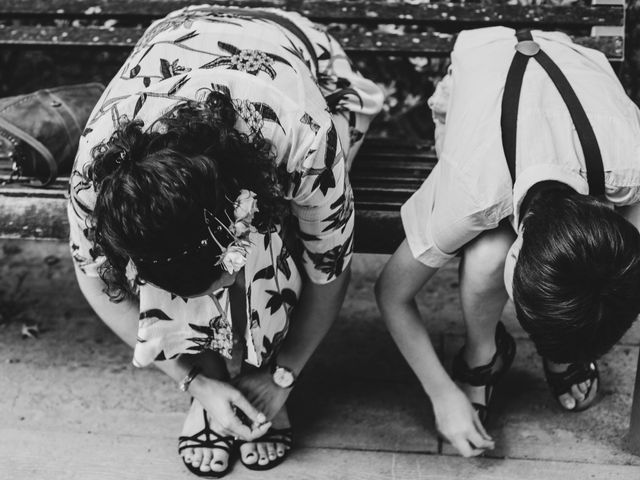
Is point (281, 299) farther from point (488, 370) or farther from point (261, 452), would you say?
point (488, 370)

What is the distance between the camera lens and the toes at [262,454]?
7.44 feet

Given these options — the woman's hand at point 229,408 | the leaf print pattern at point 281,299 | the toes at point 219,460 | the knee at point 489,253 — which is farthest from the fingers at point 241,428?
the knee at point 489,253

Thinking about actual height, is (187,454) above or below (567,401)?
below

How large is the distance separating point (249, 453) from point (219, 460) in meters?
0.08

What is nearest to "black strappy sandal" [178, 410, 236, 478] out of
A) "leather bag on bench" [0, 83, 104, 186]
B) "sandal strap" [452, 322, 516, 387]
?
"sandal strap" [452, 322, 516, 387]

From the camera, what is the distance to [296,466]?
2297 millimetres

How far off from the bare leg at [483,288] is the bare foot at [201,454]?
703mm

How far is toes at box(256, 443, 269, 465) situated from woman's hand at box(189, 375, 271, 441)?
0.25ft

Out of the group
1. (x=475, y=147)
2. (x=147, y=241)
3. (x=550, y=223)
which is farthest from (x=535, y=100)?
(x=147, y=241)

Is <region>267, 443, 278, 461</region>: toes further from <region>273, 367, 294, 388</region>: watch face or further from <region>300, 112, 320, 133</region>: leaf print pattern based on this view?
<region>300, 112, 320, 133</region>: leaf print pattern

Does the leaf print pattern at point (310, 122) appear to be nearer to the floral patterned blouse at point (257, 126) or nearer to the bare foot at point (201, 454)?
the floral patterned blouse at point (257, 126)

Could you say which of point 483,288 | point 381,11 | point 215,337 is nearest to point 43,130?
point 215,337

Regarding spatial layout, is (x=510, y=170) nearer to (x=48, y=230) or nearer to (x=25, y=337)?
(x=48, y=230)

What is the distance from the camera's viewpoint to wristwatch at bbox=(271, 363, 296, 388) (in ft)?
7.45
